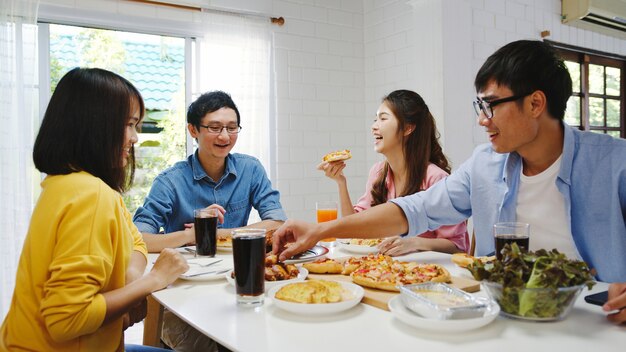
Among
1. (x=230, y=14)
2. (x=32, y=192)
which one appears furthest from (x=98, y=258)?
(x=230, y=14)

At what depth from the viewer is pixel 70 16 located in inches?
141

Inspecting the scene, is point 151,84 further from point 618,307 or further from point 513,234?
point 618,307

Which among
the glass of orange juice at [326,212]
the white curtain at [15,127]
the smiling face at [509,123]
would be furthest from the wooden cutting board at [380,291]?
the white curtain at [15,127]

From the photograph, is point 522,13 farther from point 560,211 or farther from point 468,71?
point 560,211

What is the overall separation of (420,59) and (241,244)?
332 cm

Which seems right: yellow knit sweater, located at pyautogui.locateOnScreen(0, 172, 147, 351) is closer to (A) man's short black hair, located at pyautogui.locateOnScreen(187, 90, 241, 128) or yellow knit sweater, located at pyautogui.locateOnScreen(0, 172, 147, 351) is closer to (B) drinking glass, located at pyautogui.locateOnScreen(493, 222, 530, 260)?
(B) drinking glass, located at pyautogui.locateOnScreen(493, 222, 530, 260)

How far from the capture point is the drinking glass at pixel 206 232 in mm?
1889

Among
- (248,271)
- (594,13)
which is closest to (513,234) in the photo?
(248,271)

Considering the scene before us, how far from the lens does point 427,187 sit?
2.57 meters

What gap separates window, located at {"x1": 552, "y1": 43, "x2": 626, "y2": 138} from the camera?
5125 mm

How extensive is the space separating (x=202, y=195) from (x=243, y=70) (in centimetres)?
184

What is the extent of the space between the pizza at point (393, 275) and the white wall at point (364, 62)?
276 cm

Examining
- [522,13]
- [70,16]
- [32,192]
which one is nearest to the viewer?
[32,192]

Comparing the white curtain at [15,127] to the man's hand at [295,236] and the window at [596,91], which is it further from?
the window at [596,91]
